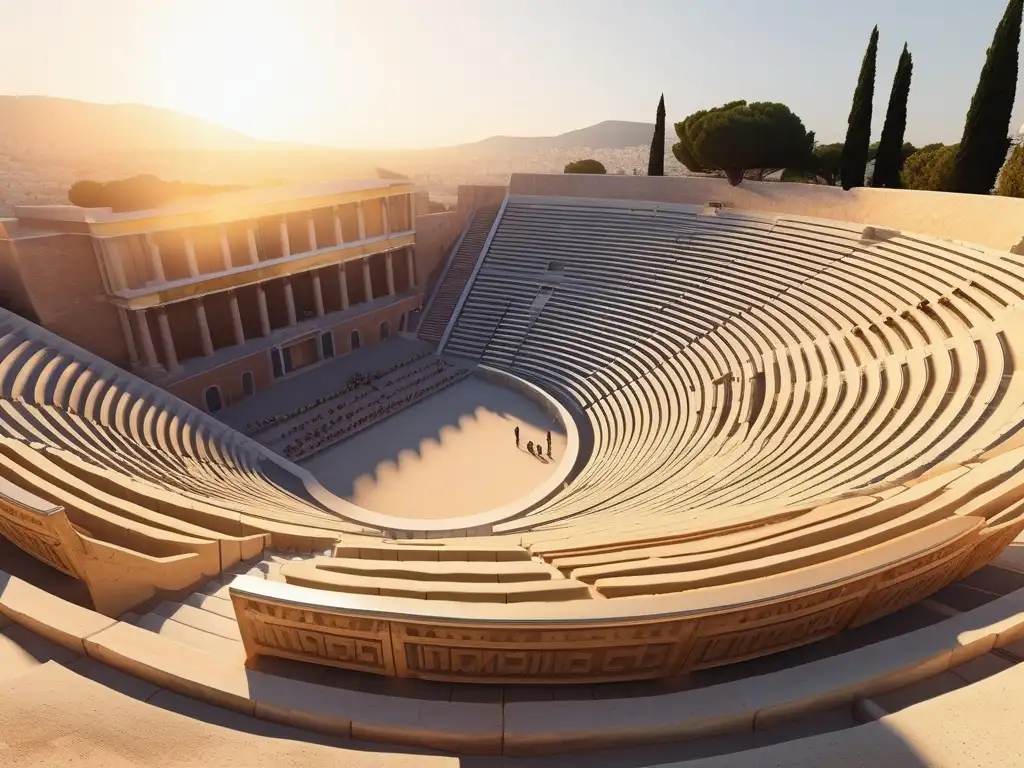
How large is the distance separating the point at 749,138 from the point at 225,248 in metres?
33.3

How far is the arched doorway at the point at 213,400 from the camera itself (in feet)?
86.0

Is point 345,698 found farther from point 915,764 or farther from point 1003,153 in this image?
point 1003,153

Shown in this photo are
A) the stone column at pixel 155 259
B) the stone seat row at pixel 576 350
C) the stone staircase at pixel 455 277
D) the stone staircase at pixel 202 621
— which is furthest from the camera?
the stone staircase at pixel 455 277

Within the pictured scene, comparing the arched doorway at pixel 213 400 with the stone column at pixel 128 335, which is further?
→ the arched doorway at pixel 213 400

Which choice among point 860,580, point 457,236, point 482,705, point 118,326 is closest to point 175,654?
point 482,705

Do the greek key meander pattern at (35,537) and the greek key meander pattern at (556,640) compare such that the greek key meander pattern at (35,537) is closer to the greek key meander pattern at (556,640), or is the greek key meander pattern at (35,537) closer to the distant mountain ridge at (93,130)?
the greek key meander pattern at (556,640)

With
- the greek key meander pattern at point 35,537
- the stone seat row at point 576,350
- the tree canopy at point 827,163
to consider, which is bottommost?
the stone seat row at point 576,350

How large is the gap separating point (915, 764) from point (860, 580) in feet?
4.88

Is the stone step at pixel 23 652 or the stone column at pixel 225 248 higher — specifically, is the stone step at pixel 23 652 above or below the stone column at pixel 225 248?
above

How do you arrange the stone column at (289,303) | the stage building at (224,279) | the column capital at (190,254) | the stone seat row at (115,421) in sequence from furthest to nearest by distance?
the stone column at (289,303) → the column capital at (190,254) → the stage building at (224,279) → the stone seat row at (115,421)

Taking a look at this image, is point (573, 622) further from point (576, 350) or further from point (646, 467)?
point (576, 350)

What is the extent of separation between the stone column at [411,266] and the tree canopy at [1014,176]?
3013 cm

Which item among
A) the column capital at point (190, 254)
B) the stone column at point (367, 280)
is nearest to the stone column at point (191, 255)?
the column capital at point (190, 254)

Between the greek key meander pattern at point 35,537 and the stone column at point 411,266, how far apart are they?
98.1 feet
